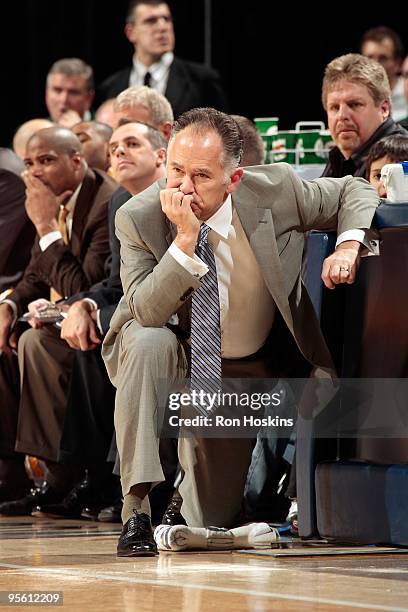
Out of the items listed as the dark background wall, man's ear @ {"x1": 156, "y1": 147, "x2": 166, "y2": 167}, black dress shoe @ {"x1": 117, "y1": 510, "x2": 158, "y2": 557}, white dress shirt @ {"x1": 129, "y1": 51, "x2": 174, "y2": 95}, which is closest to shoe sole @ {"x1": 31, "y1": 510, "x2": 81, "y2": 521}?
man's ear @ {"x1": 156, "y1": 147, "x2": 166, "y2": 167}

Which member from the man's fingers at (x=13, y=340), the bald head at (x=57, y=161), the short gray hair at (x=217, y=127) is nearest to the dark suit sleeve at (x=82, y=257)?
the bald head at (x=57, y=161)

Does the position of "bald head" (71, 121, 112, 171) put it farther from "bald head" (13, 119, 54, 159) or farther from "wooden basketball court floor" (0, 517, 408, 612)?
"wooden basketball court floor" (0, 517, 408, 612)

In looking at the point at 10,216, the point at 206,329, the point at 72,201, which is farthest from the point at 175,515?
the point at 10,216

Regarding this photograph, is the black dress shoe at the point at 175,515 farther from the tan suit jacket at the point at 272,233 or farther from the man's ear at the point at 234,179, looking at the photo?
the man's ear at the point at 234,179

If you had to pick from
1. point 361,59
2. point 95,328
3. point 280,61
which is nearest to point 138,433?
point 95,328

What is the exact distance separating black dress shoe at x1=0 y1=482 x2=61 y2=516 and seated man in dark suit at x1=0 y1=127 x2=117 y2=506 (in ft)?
0.53

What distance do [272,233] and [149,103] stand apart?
1.94 metres

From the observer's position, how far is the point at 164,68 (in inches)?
283

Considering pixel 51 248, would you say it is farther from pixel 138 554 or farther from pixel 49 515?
pixel 138 554

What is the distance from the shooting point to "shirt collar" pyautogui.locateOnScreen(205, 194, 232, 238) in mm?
3443

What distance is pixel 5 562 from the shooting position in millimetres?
3166

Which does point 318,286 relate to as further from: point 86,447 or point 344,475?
point 86,447

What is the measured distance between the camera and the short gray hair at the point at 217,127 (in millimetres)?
3324

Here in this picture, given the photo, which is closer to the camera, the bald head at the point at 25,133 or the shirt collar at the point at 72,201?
the shirt collar at the point at 72,201
